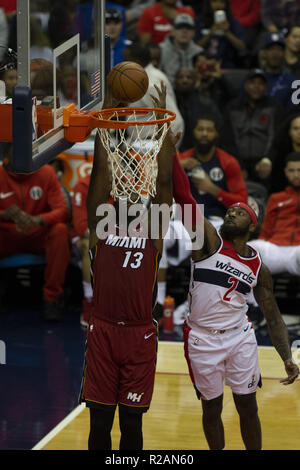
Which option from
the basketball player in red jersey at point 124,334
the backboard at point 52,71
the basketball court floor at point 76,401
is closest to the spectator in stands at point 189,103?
the basketball court floor at point 76,401

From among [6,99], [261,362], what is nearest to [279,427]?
[261,362]

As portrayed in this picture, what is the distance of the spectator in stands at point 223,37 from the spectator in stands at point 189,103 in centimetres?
116

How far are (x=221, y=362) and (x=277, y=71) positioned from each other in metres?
6.33

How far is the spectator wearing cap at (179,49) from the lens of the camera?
11219 mm

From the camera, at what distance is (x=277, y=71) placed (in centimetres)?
1078

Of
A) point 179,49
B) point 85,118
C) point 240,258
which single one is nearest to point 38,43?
point 85,118

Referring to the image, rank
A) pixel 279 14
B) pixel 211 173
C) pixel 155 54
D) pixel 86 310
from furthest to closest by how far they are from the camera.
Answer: pixel 279 14 → pixel 155 54 → pixel 211 173 → pixel 86 310

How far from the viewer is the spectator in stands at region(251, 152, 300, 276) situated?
8.62 metres

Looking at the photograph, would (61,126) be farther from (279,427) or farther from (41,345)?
(41,345)

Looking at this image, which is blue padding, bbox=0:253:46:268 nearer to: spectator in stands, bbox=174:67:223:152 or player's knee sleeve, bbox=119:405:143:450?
spectator in stands, bbox=174:67:223:152

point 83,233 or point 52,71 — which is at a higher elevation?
point 52,71

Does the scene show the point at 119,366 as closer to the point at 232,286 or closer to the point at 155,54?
the point at 232,286

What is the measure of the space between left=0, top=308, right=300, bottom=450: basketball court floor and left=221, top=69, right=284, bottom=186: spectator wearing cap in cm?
259

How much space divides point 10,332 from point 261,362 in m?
2.63
